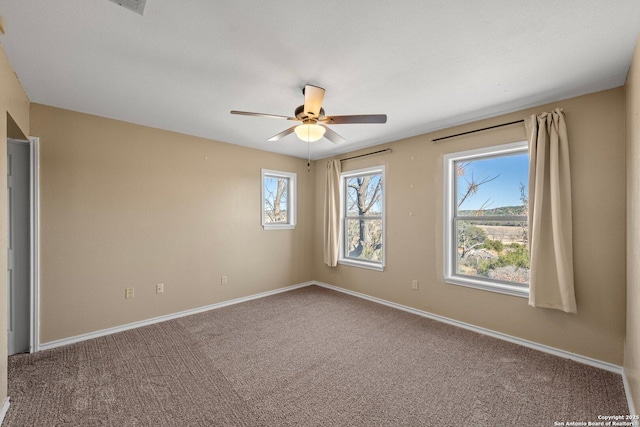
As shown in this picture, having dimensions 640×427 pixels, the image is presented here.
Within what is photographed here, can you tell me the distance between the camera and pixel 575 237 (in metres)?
2.53

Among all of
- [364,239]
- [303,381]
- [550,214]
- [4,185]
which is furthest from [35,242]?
[550,214]

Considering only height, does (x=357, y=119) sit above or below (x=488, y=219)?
above

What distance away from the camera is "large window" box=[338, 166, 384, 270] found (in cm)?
441

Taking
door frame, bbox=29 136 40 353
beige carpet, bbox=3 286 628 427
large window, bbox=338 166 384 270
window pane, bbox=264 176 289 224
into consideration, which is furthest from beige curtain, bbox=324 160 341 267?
door frame, bbox=29 136 40 353

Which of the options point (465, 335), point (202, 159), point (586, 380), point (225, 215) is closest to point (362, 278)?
point (465, 335)

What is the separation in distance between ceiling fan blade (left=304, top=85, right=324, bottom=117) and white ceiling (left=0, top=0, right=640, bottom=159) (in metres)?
0.20

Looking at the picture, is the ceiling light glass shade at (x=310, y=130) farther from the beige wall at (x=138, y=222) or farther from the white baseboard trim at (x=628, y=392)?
the white baseboard trim at (x=628, y=392)

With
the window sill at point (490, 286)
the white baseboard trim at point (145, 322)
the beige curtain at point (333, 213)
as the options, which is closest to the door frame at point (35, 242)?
the white baseboard trim at point (145, 322)

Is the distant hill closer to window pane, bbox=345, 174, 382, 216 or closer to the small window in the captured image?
window pane, bbox=345, 174, 382, 216

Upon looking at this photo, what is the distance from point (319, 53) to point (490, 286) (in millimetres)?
2962

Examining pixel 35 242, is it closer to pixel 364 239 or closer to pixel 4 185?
pixel 4 185

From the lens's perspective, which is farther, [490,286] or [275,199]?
[275,199]

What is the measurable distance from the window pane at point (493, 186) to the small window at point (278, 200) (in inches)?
108

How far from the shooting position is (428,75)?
223 centimetres
